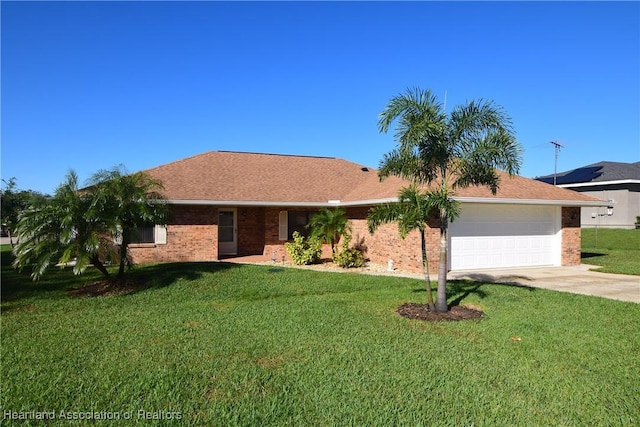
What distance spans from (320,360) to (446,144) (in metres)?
4.79

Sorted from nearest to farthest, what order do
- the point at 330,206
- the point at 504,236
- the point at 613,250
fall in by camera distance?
the point at 504,236 < the point at 330,206 < the point at 613,250

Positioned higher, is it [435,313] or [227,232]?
[227,232]

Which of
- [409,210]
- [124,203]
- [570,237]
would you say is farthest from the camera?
[570,237]

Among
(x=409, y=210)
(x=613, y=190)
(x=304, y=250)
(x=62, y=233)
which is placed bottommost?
(x=304, y=250)

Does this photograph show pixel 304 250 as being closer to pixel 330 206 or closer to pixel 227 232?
pixel 330 206

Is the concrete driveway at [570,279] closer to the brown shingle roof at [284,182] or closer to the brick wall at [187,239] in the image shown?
the brown shingle roof at [284,182]

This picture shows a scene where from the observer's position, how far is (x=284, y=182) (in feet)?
63.1

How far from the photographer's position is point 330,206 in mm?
17688

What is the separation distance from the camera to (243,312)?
26.7ft

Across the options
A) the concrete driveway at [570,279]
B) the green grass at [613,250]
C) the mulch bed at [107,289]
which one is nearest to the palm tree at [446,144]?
the concrete driveway at [570,279]

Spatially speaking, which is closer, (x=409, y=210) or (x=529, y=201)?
(x=409, y=210)

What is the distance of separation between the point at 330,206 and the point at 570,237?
9528mm

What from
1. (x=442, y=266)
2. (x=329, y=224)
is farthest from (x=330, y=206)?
(x=442, y=266)

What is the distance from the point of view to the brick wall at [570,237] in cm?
1593
